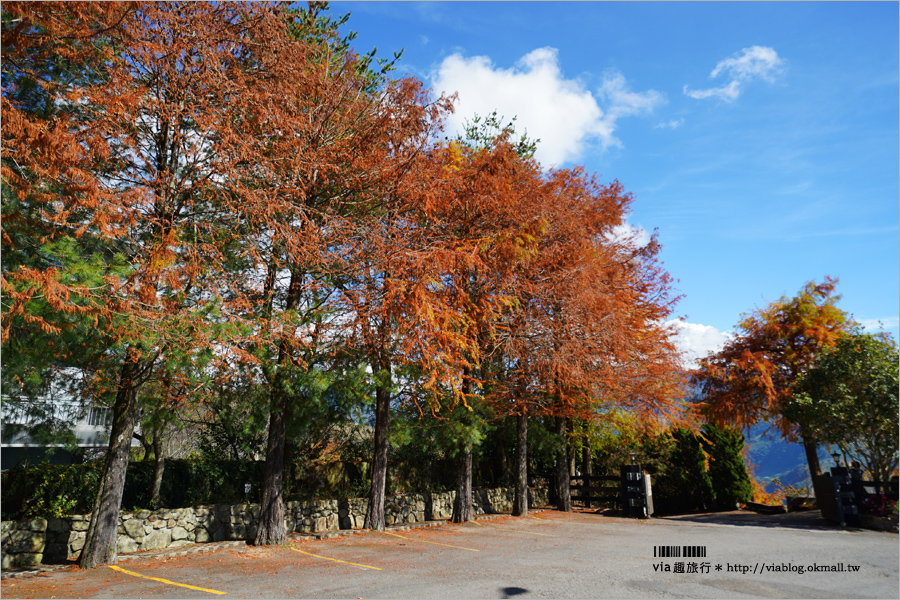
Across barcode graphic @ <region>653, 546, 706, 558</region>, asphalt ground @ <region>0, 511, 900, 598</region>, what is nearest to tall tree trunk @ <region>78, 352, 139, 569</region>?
asphalt ground @ <region>0, 511, 900, 598</region>

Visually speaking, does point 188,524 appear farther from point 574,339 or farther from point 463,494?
point 574,339

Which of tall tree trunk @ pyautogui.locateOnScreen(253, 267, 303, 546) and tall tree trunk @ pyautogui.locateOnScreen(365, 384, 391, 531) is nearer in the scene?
tall tree trunk @ pyautogui.locateOnScreen(253, 267, 303, 546)

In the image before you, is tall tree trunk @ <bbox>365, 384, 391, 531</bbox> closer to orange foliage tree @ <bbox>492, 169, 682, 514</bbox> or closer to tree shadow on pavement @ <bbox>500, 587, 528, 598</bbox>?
orange foliage tree @ <bbox>492, 169, 682, 514</bbox>

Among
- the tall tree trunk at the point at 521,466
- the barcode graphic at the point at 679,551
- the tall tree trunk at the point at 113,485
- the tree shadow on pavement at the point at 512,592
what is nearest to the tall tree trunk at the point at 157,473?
the tall tree trunk at the point at 113,485

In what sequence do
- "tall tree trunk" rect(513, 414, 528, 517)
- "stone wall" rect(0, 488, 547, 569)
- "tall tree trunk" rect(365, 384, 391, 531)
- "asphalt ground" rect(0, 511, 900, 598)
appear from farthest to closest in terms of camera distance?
"tall tree trunk" rect(513, 414, 528, 517) → "tall tree trunk" rect(365, 384, 391, 531) → "stone wall" rect(0, 488, 547, 569) → "asphalt ground" rect(0, 511, 900, 598)

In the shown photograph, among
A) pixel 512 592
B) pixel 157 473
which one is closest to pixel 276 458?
pixel 157 473

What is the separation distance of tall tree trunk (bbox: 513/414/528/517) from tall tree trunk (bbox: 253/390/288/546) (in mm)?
8401

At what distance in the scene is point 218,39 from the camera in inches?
388

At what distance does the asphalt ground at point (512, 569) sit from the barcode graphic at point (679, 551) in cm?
7

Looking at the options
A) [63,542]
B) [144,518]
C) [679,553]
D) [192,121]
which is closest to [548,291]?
[679,553]

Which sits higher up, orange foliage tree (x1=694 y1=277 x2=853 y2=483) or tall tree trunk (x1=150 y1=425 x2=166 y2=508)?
orange foliage tree (x1=694 y1=277 x2=853 y2=483)

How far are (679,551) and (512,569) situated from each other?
4029mm

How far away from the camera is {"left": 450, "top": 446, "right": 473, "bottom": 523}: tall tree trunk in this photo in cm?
1581

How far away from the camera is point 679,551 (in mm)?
10320
